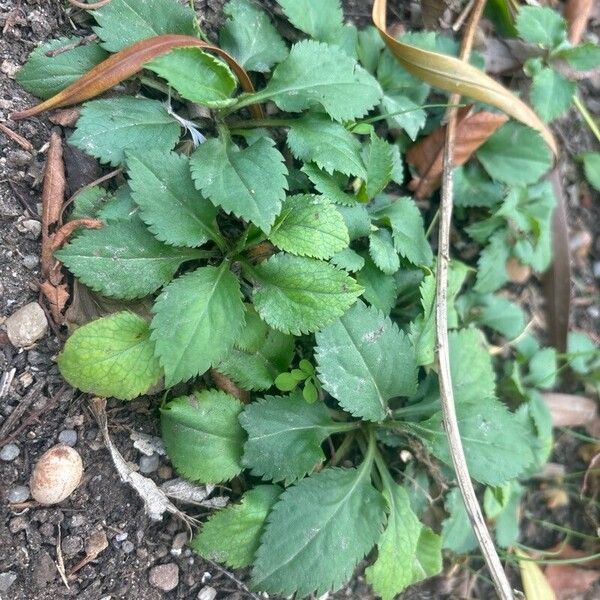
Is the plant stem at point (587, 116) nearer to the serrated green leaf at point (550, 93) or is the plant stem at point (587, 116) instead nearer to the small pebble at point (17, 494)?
the serrated green leaf at point (550, 93)

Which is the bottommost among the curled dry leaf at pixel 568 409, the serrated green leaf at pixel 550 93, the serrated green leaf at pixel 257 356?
the curled dry leaf at pixel 568 409

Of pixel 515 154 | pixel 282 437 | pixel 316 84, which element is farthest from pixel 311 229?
pixel 515 154

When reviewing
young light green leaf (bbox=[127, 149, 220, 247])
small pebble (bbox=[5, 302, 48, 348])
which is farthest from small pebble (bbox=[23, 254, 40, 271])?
young light green leaf (bbox=[127, 149, 220, 247])

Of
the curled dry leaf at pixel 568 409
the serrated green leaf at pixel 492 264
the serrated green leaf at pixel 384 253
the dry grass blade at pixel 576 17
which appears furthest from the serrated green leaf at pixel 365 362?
the dry grass blade at pixel 576 17

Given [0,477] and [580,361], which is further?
[580,361]

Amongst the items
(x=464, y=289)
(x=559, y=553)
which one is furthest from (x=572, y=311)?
(x=559, y=553)

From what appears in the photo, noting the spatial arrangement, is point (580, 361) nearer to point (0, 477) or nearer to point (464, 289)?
point (464, 289)

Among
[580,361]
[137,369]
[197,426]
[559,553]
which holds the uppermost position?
[137,369]
